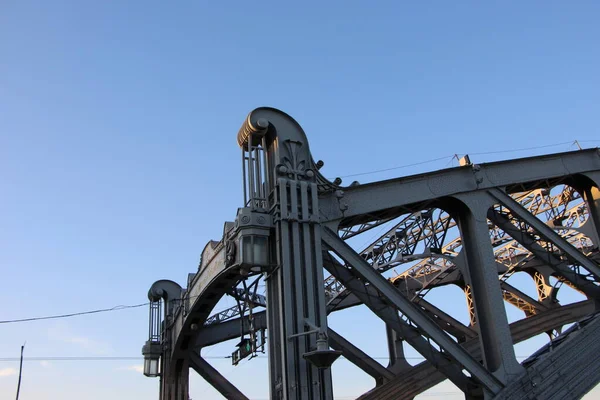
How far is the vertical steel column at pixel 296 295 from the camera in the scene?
1686cm

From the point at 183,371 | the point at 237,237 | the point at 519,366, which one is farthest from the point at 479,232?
the point at 183,371

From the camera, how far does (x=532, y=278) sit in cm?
3772

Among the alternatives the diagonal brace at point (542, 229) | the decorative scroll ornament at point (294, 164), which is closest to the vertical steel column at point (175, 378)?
the decorative scroll ornament at point (294, 164)

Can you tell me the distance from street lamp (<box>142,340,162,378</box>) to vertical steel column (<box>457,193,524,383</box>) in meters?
17.3

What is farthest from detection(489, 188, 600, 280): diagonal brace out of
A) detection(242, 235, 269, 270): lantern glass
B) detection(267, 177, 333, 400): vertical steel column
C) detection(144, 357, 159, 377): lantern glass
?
detection(144, 357, 159, 377): lantern glass

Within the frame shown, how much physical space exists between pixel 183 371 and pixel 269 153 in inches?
635

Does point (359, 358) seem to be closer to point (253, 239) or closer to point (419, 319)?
point (419, 319)

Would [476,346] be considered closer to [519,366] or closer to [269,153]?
[519,366]

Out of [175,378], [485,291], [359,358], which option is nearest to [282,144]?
[485,291]

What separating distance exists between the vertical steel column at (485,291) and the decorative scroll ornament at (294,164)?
219 inches

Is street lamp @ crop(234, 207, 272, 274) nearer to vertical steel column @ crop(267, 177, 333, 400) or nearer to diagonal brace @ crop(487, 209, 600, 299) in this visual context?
vertical steel column @ crop(267, 177, 333, 400)

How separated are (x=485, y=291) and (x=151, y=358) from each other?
18.4 meters

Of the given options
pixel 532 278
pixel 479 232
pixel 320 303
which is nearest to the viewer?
pixel 320 303

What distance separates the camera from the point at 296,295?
17.6 meters
